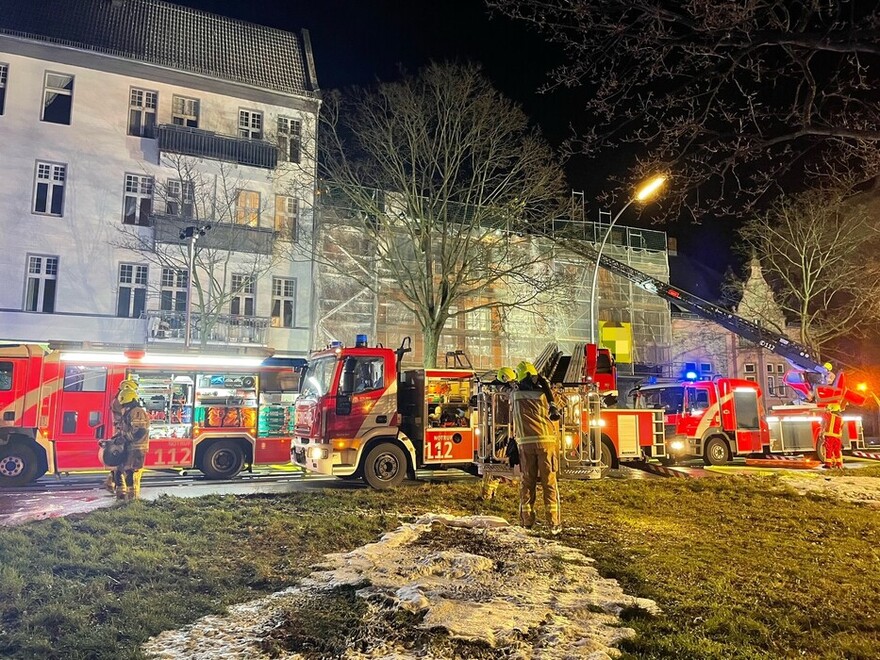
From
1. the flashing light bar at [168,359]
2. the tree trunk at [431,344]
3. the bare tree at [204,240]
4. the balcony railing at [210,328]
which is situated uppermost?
the bare tree at [204,240]

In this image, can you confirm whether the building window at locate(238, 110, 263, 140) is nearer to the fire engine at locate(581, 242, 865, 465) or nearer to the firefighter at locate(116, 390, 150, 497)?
the firefighter at locate(116, 390, 150, 497)

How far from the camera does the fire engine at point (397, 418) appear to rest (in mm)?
11695

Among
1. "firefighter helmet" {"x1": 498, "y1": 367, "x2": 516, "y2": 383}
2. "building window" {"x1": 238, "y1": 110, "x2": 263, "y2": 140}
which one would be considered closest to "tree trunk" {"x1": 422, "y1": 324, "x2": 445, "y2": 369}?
"firefighter helmet" {"x1": 498, "y1": 367, "x2": 516, "y2": 383}

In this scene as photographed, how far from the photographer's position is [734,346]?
1503 inches

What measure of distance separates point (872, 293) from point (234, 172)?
2800 cm

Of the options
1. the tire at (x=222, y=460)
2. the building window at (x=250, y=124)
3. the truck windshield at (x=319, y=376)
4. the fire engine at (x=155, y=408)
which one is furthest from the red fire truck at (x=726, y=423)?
the building window at (x=250, y=124)

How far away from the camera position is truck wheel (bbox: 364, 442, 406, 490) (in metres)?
12.1

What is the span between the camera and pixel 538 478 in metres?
8.76

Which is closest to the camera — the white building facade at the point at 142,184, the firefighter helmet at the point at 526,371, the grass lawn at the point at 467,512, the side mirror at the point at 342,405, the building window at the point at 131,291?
the grass lawn at the point at 467,512

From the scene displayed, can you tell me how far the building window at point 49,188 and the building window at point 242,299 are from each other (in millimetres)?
6611

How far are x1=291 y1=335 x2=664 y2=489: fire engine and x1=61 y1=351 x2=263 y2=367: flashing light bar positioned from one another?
2.45 metres

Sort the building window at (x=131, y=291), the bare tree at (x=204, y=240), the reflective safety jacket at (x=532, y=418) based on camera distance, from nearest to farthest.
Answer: the reflective safety jacket at (x=532, y=418) < the bare tree at (x=204, y=240) < the building window at (x=131, y=291)

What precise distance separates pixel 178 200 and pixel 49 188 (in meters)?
4.49

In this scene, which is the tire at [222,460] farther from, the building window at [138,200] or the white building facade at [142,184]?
the building window at [138,200]
